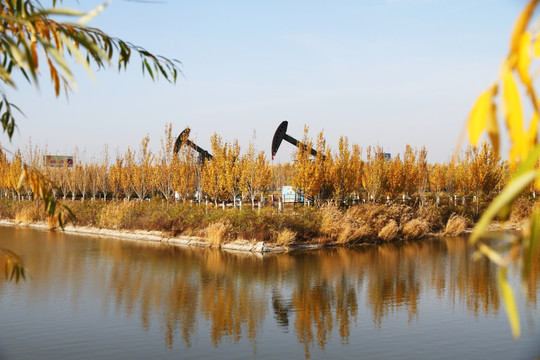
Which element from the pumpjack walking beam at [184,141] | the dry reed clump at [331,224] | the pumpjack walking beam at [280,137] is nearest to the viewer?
the dry reed clump at [331,224]

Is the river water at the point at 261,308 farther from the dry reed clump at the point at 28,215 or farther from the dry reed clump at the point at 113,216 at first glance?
the dry reed clump at the point at 28,215

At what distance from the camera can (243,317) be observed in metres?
13.6

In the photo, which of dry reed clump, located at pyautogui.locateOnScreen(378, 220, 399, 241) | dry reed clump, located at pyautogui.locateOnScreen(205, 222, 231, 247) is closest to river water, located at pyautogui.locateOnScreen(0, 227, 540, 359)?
dry reed clump, located at pyautogui.locateOnScreen(205, 222, 231, 247)

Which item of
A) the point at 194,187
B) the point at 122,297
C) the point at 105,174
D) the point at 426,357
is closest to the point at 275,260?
the point at 122,297

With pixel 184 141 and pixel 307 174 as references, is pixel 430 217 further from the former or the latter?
pixel 184 141

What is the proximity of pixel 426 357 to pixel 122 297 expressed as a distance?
859cm

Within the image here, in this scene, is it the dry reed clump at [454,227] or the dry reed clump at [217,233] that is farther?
the dry reed clump at [454,227]

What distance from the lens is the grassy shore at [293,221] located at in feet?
87.5

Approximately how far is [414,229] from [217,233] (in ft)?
36.2

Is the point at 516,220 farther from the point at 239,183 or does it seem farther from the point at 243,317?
the point at 243,317

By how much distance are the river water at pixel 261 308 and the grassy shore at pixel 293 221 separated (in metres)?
3.37

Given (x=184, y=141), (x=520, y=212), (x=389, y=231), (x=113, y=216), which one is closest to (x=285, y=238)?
(x=389, y=231)

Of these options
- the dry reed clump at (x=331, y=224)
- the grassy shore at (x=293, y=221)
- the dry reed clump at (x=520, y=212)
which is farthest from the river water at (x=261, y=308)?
the dry reed clump at (x=520, y=212)

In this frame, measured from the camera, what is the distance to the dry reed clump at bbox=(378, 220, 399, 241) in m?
29.0
